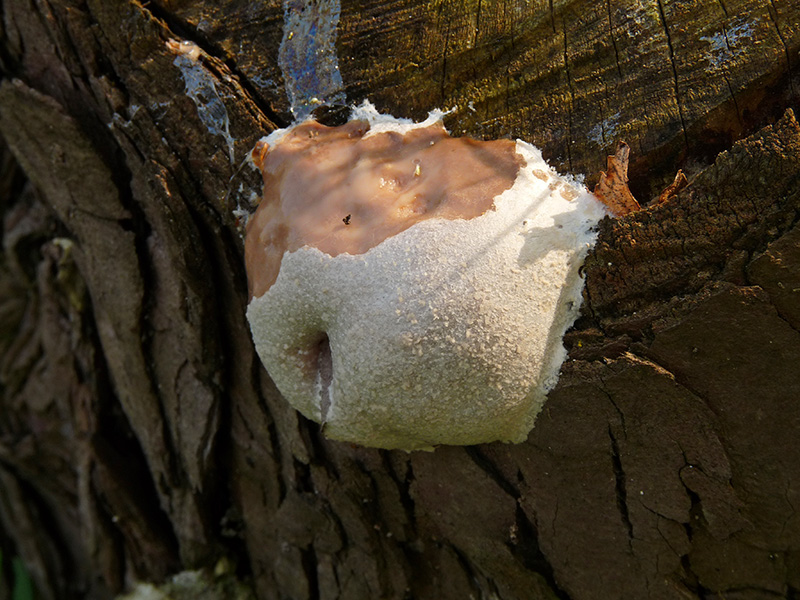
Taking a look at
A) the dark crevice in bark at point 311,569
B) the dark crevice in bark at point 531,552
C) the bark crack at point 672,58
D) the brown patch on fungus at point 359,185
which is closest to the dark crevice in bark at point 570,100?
the brown patch on fungus at point 359,185

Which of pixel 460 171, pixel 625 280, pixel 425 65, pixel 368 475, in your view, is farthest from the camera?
pixel 368 475

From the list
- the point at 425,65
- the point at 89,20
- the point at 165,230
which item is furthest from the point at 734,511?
the point at 89,20

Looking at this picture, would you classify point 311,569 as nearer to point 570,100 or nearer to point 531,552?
point 531,552

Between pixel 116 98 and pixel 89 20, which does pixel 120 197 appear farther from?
pixel 89 20

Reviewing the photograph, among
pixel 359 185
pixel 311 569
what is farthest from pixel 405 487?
pixel 359 185

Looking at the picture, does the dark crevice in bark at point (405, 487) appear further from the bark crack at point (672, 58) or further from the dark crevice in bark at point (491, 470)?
the bark crack at point (672, 58)

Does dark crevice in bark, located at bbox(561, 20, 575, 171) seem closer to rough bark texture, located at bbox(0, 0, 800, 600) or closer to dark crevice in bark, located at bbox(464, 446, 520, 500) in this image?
rough bark texture, located at bbox(0, 0, 800, 600)

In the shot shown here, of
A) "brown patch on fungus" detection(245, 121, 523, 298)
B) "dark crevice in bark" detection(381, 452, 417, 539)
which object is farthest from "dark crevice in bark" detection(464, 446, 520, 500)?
"brown patch on fungus" detection(245, 121, 523, 298)
